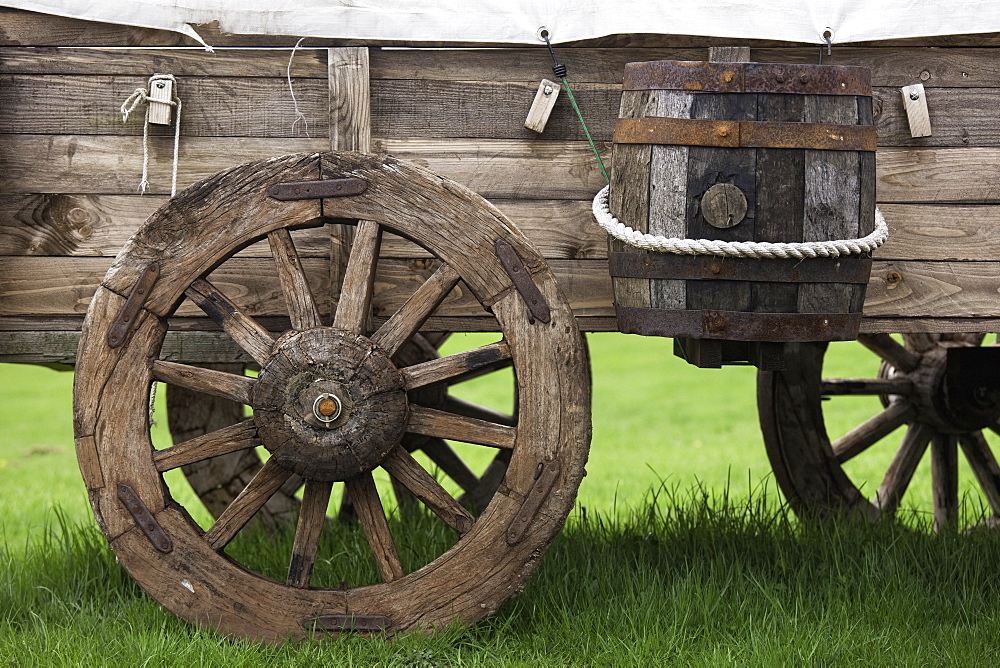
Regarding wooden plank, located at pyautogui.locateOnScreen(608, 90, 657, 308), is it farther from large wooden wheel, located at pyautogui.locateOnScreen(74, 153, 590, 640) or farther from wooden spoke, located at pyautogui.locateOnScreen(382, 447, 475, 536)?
wooden spoke, located at pyautogui.locateOnScreen(382, 447, 475, 536)

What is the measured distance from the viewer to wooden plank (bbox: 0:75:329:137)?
2.68m

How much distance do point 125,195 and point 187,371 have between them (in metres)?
0.57

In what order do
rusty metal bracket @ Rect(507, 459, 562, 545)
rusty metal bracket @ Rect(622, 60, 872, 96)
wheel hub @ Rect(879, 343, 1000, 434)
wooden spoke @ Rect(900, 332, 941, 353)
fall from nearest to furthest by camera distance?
1. rusty metal bracket @ Rect(622, 60, 872, 96)
2. rusty metal bracket @ Rect(507, 459, 562, 545)
3. wheel hub @ Rect(879, 343, 1000, 434)
4. wooden spoke @ Rect(900, 332, 941, 353)

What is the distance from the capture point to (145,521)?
7.89 ft

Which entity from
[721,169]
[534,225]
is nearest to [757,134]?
[721,169]

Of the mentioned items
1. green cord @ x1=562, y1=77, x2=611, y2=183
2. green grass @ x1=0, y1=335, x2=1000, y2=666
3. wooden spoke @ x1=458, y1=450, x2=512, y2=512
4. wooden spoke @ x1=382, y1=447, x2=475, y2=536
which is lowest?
green grass @ x1=0, y1=335, x2=1000, y2=666

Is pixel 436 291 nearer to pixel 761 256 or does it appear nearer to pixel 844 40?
pixel 761 256

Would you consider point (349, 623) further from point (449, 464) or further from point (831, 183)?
point (831, 183)

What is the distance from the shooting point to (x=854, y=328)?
242 cm

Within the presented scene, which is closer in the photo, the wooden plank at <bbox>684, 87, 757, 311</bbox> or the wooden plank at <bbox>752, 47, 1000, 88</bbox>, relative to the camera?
the wooden plank at <bbox>684, 87, 757, 311</bbox>

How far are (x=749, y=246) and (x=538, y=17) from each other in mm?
827

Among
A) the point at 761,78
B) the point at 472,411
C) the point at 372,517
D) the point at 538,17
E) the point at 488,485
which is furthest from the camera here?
the point at 472,411

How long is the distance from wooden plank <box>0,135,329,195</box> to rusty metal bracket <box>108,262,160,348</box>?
382mm

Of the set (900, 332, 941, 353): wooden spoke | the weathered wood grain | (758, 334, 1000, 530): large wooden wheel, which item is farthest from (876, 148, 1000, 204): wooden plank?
(900, 332, 941, 353): wooden spoke
